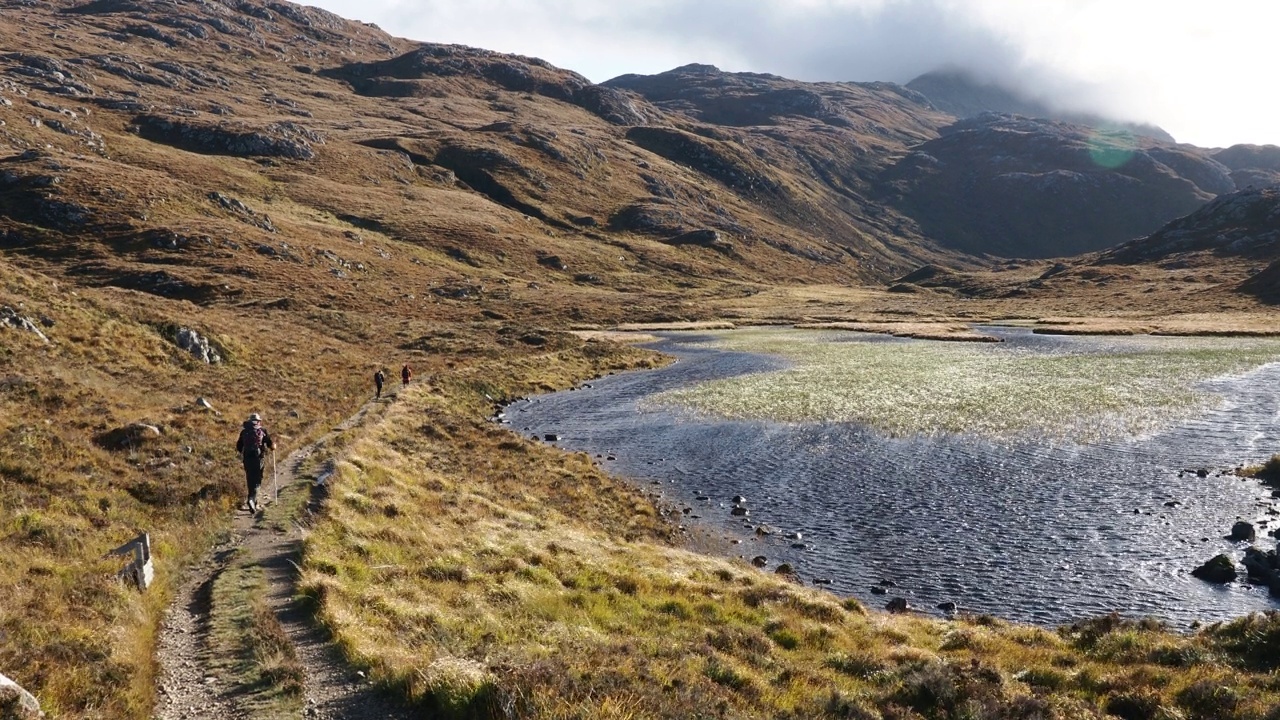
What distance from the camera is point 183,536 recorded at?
1981 cm

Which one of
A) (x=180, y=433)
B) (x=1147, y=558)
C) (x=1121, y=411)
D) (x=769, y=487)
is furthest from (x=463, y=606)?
(x=1121, y=411)

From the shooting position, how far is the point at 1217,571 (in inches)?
970

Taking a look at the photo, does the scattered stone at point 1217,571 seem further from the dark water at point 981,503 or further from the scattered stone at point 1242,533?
the scattered stone at point 1242,533

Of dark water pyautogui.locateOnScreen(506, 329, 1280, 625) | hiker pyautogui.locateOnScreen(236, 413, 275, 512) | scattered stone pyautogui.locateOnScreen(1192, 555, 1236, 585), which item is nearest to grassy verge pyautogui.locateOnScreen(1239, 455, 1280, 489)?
dark water pyautogui.locateOnScreen(506, 329, 1280, 625)

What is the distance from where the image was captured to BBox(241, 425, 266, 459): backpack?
926 inches

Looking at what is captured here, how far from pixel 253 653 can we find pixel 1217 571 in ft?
96.2

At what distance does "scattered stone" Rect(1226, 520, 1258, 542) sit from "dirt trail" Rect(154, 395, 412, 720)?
31663 millimetres

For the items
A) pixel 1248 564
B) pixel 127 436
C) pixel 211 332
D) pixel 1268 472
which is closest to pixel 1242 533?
pixel 1248 564

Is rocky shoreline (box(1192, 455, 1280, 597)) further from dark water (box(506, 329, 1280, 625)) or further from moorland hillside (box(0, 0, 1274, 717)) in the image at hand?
moorland hillside (box(0, 0, 1274, 717))

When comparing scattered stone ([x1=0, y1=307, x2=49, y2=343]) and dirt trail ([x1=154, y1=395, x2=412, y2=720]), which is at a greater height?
scattered stone ([x1=0, y1=307, x2=49, y2=343])

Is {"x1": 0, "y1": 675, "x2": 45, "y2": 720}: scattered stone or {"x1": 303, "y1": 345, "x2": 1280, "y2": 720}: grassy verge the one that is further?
{"x1": 303, "y1": 345, "x2": 1280, "y2": 720}: grassy verge

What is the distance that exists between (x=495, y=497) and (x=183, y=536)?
14836 mm

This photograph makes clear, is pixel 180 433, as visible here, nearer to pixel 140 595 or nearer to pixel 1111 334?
pixel 140 595

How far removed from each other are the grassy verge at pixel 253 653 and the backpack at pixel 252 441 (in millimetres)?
7457
